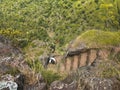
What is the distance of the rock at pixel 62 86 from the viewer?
5430 mm

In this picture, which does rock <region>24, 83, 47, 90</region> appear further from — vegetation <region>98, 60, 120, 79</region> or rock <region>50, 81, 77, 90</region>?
vegetation <region>98, 60, 120, 79</region>

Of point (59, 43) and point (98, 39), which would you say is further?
point (59, 43)

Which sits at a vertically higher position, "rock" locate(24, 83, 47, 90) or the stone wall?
"rock" locate(24, 83, 47, 90)

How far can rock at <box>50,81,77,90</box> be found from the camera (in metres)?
5.43

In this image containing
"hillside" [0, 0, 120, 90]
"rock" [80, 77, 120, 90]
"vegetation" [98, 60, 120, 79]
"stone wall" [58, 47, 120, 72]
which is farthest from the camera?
"stone wall" [58, 47, 120, 72]

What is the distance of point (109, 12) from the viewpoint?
16344 mm

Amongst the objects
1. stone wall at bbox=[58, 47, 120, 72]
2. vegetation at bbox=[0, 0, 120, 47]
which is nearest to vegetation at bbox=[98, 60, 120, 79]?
stone wall at bbox=[58, 47, 120, 72]

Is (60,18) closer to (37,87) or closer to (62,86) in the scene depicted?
(37,87)

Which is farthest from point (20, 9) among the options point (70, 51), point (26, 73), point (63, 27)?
point (26, 73)

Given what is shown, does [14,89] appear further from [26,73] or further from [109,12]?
[109,12]

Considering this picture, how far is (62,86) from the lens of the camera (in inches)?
218

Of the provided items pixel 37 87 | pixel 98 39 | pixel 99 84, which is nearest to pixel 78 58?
pixel 98 39

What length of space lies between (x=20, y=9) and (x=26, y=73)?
13045 mm

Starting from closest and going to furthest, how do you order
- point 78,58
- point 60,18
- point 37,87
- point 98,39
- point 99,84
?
point 99,84, point 37,87, point 98,39, point 78,58, point 60,18
